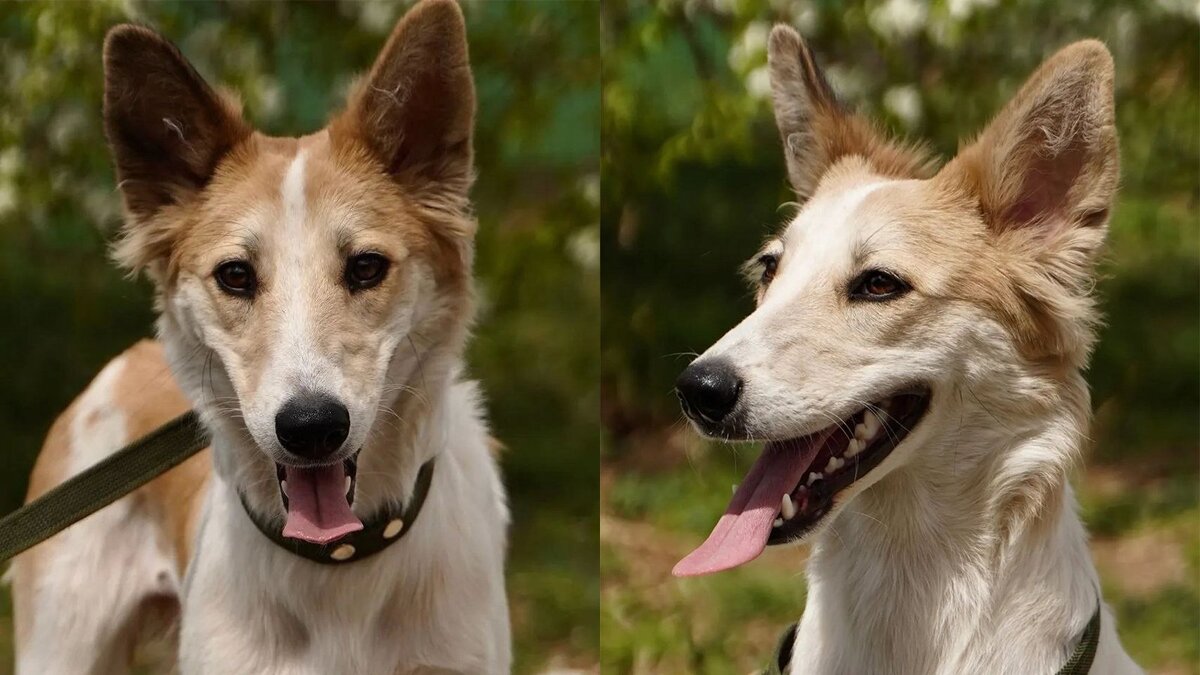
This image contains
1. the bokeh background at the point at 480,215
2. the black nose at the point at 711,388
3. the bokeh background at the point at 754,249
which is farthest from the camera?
the bokeh background at the point at 480,215

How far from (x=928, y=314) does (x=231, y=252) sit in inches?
53.8

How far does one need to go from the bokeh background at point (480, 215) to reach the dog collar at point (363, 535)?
2.32 m

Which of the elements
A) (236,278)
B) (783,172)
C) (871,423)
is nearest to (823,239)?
(871,423)

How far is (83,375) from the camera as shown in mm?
5820

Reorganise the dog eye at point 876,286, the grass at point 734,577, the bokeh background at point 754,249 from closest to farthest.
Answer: the dog eye at point 876,286, the grass at point 734,577, the bokeh background at point 754,249

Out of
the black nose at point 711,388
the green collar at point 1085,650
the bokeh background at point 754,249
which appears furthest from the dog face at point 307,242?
the bokeh background at point 754,249

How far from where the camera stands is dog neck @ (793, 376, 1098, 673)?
8.08ft

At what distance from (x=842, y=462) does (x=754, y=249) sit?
2.80 m

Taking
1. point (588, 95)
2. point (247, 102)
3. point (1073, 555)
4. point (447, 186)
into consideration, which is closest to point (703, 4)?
point (588, 95)

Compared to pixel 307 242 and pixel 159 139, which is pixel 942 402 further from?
pixel 159 139

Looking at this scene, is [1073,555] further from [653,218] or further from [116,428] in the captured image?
[653,218]

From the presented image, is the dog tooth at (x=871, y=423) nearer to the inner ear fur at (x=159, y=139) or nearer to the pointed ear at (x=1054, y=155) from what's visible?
the pointed ear at (x=1054, y=155)

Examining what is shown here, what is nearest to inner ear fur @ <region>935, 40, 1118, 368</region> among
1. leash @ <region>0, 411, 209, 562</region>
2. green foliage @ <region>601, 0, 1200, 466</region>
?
leash @ <region>0, 411, 209, 562</region>

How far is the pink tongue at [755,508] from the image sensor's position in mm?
2391
